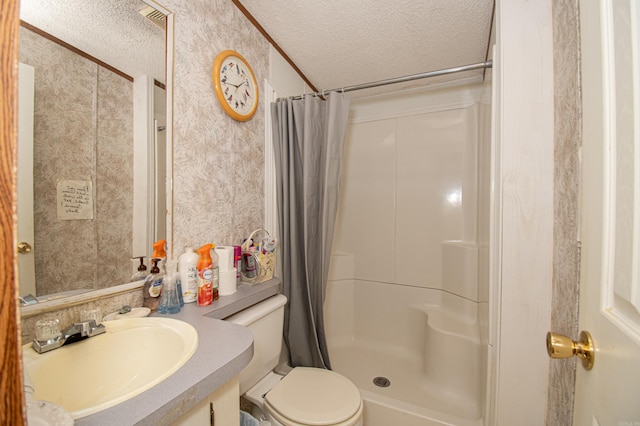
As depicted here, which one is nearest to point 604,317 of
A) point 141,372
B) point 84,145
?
point 141,372

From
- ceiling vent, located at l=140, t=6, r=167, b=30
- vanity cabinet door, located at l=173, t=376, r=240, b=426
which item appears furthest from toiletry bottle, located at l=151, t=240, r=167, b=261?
ceiling vent, located at l=140, t=6, r=167, b=30

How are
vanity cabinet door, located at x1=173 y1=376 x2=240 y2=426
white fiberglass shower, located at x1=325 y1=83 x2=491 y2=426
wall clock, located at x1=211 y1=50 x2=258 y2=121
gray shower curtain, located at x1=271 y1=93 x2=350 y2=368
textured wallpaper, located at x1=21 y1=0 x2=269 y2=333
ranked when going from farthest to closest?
white fiberglass shower, located at x1=325 y1=83 x2=491 y2=426 → gray shower curtain, located at x1=271 y1=93 x2=350 y2=368 → wall clock, located at x1=211 y1=50 x2=258 y2=121 → textured wallpaper, located at x1=21 y1=0 x2=269 y2=333 → vanity cabinet door, located at x1=173 y1=376 x2=240 y2=426

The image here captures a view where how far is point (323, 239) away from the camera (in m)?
1.40

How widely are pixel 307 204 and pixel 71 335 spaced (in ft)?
3.35

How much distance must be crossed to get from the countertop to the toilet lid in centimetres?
48

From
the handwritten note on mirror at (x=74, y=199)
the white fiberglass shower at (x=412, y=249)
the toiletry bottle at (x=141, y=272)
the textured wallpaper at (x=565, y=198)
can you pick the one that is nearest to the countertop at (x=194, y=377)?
the toiletry bottle at (x=141, y=272)

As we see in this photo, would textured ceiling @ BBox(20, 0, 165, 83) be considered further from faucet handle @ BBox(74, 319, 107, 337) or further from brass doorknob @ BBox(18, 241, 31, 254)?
faucet handle @ BBox(74, 319, 107, 337)

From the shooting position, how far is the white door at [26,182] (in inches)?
23.9

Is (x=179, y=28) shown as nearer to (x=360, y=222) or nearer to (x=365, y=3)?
(x=365, y=3)

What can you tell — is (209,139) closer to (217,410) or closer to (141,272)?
(141,272)

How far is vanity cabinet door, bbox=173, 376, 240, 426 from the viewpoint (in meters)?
0.51

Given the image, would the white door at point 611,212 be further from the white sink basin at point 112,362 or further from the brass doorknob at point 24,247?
the brass doorknob at point 24,247

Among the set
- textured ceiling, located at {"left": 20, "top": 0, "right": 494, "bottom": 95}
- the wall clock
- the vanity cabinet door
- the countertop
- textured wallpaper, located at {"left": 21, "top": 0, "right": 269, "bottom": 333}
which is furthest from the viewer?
the wall clock

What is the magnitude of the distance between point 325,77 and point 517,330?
1.82 metres
